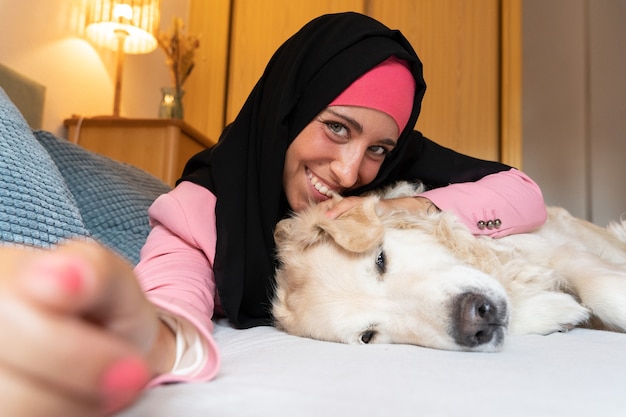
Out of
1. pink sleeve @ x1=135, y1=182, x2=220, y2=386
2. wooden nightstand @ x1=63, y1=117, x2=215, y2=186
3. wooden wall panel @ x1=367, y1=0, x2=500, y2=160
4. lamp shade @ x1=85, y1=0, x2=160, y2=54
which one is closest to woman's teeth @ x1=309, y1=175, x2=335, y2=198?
pink sleeve @ x1=135, y1=182, x2=220, y2=386

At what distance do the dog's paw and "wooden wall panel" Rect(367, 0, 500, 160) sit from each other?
377cm

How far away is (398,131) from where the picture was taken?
164 cm

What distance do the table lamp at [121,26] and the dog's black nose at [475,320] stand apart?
9.23 feet

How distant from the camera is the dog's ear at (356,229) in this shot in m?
1.27

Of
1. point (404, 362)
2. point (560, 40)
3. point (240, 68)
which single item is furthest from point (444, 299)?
point (560, 40)

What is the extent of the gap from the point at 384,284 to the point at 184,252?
1.78 feet

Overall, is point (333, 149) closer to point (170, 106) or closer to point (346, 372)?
point (346, 372)

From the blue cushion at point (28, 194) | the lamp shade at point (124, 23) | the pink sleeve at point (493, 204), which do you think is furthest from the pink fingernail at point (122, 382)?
the lamp shade at point (124, 23)

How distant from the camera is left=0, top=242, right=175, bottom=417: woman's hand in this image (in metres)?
0.37

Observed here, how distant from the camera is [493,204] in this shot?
157 centimetres

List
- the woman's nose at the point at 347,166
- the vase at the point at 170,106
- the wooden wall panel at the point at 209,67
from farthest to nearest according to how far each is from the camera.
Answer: the wooden wall panel at the point at 209,67 < the vase at the point at 170,106 < the woman's nose at the point at 347,166

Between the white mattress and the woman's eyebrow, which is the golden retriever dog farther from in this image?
the woman's eyebrow

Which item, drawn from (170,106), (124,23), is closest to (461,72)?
(170,106)

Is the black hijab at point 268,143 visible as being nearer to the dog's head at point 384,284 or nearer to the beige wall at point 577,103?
the dog's head at point 384,284
